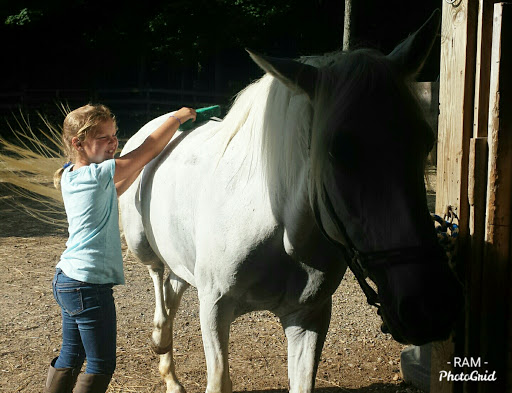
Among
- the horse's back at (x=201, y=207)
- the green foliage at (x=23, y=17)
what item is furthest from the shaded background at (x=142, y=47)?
the horse's back at (x=201, y=207)

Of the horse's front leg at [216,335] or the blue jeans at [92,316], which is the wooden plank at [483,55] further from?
the blue jeans at [92,316]

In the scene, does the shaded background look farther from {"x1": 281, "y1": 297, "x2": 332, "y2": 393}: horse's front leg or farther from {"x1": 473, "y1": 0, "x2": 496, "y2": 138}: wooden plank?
{"x1": 473, "y1": 0, "x2": 496, "y2": 138}: wooden plank

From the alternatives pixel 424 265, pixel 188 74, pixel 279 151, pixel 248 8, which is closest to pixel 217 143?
pixel 279 151

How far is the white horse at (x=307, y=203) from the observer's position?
1.53 m

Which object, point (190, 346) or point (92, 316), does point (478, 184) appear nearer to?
point (92, 316)

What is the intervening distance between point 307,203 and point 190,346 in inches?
87.0

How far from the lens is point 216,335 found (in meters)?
2.24

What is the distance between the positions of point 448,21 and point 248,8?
61.5ft

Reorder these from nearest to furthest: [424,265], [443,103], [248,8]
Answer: [424,265], [443,103], [248,8]

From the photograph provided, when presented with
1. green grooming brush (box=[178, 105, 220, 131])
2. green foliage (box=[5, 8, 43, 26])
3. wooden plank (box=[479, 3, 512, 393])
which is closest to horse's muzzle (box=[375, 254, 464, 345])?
wooden plank (box=[479, 3, 512, 393])

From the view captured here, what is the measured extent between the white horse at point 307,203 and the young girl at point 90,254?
35 cm

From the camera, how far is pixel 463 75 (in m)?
2.03

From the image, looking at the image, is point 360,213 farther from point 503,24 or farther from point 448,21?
point 448,21

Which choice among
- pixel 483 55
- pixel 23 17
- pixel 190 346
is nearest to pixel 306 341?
pixel 483 55
